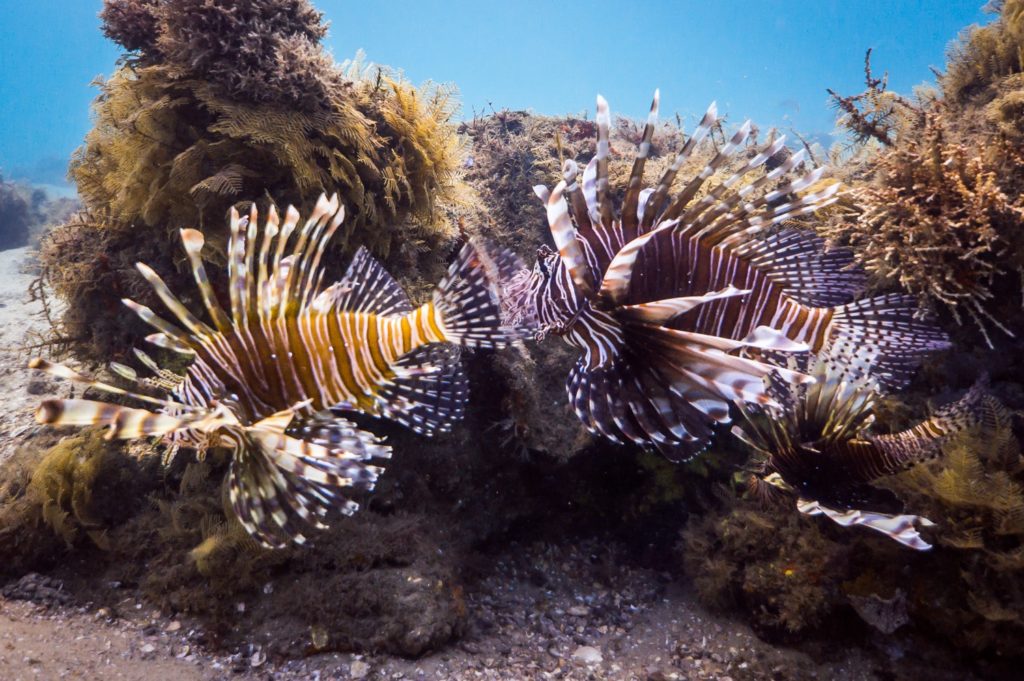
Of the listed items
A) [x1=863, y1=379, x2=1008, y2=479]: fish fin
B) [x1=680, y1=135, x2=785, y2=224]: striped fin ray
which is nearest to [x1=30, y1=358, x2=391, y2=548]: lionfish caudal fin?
[x1=680, y1=135, x2=785, y2=224]: striped fin ray

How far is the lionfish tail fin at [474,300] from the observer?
2953 millimetres

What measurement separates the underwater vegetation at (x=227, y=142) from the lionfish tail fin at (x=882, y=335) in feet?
10.4

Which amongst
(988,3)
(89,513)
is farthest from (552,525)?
(988,3)

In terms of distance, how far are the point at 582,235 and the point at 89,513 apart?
A: 403 cm

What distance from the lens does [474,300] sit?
10.0 feet

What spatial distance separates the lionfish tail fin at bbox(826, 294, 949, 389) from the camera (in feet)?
9.29

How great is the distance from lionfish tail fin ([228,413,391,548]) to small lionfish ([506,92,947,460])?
104 cm

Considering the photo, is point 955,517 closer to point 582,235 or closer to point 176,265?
point 582,235

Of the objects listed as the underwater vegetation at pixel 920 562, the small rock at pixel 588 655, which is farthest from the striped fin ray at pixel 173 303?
the underwater vegetation at pixel 920 562

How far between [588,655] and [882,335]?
3.00m

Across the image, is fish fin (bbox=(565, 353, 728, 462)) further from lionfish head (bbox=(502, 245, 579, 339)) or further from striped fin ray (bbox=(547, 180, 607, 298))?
striped fin ray (bbox=(547, 180, 607, 298))

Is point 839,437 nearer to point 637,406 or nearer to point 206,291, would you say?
point 637,406

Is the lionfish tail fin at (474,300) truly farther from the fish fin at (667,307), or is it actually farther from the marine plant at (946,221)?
the marine plant at (946,221)

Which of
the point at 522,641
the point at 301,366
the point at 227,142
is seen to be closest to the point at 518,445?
the point at 522,641
